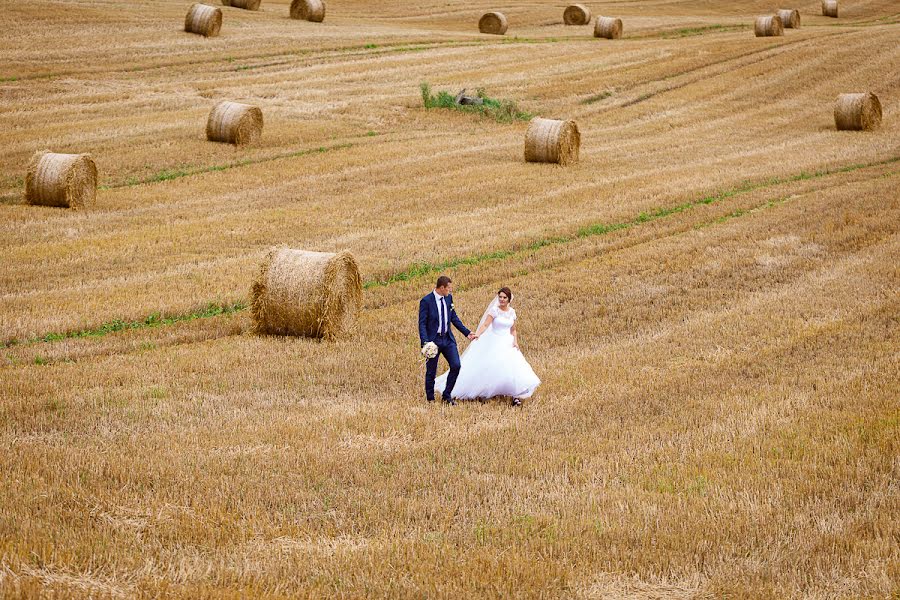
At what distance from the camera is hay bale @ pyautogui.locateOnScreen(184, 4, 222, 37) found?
43219 millimetres

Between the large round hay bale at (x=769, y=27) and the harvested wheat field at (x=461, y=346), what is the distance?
11.7m

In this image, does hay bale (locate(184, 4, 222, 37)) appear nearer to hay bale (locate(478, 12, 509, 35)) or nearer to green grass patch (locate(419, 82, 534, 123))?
green grass patch (locate(419, 82, 534, 123))

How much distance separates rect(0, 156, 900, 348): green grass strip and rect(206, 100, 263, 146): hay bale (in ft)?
37.9

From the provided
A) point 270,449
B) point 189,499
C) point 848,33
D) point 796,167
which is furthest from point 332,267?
point 848,33

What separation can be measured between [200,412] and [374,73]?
30.1 meters

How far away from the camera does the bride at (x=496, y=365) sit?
11.9 metres

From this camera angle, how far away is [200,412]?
36.2ft

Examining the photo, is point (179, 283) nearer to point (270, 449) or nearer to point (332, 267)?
point (332, 267)

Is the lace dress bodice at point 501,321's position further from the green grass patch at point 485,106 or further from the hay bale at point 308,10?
the hay bale at point 308,10

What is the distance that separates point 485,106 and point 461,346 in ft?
72.4

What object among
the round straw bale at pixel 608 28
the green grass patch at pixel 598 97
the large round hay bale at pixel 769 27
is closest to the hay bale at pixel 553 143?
the green grass patch at pixel 598 97

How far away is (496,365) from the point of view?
11.9 metres

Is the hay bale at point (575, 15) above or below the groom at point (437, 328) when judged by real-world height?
above

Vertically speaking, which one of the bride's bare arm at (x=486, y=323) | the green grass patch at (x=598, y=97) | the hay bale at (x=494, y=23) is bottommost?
the bride's bare arm at (x=486, y=323)
